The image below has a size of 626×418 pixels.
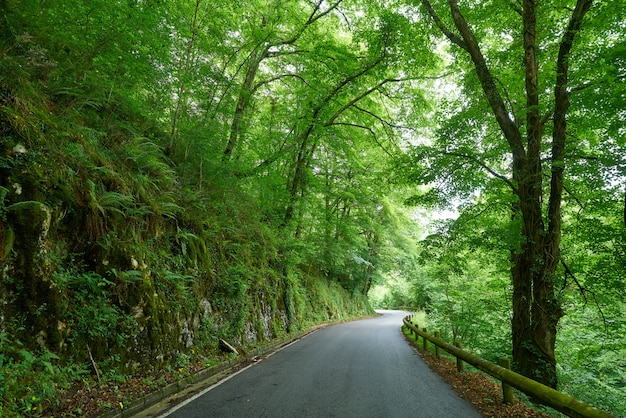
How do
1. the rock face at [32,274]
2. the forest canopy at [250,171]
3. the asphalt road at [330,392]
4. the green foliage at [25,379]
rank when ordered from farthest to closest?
the forest canopy at [250,171], the asphalt road at [330,392], the rock face at [32,274], the green foliage at [25,379]

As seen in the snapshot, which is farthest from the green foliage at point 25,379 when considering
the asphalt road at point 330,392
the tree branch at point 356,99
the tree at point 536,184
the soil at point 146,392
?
the tree branch at point 356,99

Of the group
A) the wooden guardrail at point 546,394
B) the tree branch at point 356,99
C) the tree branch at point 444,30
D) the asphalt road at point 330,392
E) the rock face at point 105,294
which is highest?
the tree branch at point 356,99

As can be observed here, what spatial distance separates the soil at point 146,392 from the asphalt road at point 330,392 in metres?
0.35

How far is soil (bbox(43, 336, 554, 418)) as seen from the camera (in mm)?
3933

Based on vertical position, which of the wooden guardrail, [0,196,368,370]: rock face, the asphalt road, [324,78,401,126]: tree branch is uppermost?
[324,78,401,126]: tree branch

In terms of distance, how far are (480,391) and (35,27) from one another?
10.7m

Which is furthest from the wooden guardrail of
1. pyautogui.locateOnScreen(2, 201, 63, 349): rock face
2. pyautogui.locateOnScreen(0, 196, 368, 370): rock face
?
pyautogui.locateOnScreen(2, 201, 63, 349): rock face

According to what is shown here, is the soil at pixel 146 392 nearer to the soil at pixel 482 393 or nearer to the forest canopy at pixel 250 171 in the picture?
the soil at pixel 482 393

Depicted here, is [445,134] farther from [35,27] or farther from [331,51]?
[35,27]

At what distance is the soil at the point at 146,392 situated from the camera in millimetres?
3933

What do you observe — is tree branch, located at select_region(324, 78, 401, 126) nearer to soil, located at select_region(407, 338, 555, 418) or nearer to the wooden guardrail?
soil, located at select_region(407, 338, 555, 418)

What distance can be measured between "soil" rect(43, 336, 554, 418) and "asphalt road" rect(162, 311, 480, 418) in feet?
1.15

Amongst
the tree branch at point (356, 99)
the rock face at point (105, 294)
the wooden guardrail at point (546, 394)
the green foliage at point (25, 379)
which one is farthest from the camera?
the tree branch at point (356, 99)

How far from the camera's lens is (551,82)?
26.7 feet
